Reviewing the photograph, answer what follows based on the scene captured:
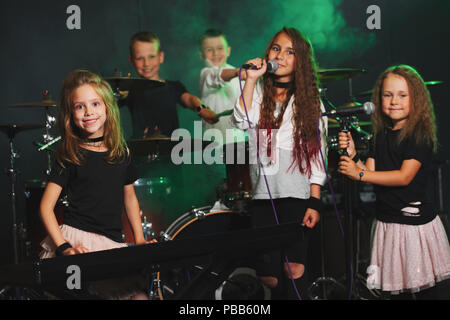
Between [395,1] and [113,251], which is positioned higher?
[395,1]

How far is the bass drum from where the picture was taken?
10.6 ft

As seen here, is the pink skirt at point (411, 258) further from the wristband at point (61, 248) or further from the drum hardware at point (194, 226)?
the wristband at point (61, 248)

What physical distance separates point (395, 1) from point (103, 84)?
4.24 metres

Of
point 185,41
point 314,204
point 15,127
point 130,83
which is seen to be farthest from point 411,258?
point 185,41

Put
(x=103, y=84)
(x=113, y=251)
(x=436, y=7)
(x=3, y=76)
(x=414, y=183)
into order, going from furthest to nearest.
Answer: (x=436, y=7)
(x=3, y=76)
(x=414, y=183)
(x=103, y=84)
(x=113, y=251)

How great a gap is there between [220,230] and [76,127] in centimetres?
153

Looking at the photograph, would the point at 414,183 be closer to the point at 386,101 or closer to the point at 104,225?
the point at 386,101

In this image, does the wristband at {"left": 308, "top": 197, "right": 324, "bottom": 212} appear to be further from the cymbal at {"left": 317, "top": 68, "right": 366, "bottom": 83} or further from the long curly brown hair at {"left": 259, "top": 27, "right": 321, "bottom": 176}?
the cymbal at {"left": 317, "top": 68, "right": 366, "bottom": 83}

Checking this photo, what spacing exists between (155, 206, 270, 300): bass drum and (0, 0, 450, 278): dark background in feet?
7.12

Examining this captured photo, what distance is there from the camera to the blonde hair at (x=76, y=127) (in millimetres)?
1996

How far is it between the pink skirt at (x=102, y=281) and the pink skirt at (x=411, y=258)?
1.22m

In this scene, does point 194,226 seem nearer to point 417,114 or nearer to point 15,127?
point 15,127
